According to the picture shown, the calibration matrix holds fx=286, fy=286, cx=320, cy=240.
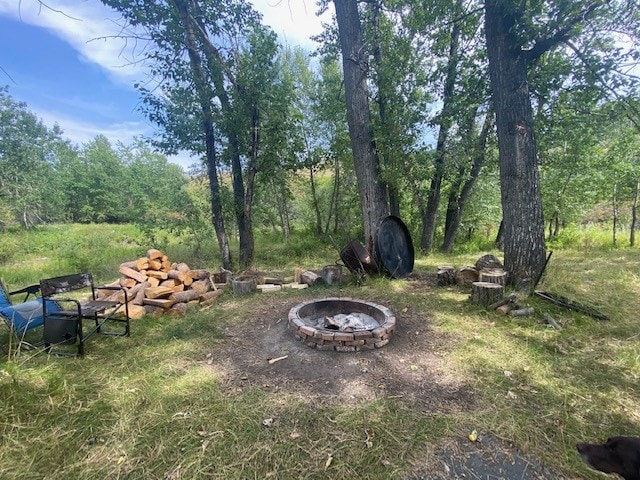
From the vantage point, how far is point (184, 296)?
173 inches

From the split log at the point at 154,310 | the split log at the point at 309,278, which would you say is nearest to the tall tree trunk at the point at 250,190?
the split log at the point at 309,278

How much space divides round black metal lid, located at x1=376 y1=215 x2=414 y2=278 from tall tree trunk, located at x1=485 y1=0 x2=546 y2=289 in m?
1.84

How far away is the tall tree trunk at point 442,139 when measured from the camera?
6409 mm

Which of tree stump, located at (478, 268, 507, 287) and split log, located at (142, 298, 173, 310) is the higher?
tree stump, located at (478, 268, 507, 287)

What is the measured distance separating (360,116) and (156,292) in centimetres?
494

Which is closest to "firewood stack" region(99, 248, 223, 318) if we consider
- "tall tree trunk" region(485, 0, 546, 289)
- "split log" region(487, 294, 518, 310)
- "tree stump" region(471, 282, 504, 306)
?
"tree stump" region(471, 282, 504, 306)

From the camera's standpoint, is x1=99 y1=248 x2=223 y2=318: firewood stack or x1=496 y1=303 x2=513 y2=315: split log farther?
x1=99 y1=248 x2=223 y2=318: firewood stack

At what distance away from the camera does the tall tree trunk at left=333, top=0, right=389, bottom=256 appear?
5.70m

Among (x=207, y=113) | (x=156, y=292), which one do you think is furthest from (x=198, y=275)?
(x=207, y=113)

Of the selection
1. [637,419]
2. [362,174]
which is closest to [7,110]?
[362,174]

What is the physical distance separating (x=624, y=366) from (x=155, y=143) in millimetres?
7995

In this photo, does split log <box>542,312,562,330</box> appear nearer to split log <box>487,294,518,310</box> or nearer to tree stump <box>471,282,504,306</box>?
split log <box>487,294,518,310</box>

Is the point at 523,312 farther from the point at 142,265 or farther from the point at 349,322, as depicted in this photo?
the point at 142,265

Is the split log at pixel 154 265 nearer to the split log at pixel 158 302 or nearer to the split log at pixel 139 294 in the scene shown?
the split log at pixel 139 294
